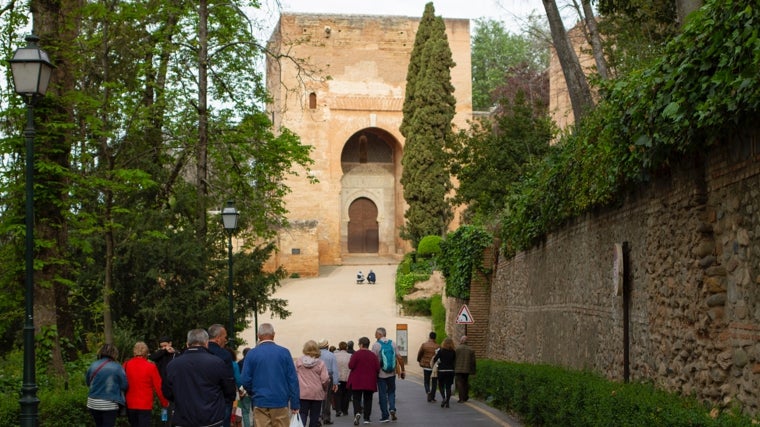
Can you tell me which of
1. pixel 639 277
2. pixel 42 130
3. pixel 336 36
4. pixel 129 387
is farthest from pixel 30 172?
pixel 336 36

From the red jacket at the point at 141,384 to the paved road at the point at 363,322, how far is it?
555 centimetres

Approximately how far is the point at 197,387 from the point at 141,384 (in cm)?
194

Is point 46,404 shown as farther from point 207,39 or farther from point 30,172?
point 207,39

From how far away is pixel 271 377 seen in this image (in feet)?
34.1

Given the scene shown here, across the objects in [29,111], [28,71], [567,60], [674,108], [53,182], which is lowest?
[53,182]

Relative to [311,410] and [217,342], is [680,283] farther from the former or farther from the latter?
[311,410]

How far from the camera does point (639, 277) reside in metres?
11.5

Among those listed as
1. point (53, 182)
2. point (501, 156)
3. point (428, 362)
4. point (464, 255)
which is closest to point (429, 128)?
point (501, 156)

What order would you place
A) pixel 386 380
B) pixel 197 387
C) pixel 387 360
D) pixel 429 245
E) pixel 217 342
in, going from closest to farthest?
1. pixel 197 387
2. pixel 217 342
3. pixel 386 380
4. pixel 387 360
5. pixel 429 245

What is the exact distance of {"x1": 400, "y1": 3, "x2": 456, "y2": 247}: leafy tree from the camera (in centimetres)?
4903

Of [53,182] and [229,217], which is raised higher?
[53,182]

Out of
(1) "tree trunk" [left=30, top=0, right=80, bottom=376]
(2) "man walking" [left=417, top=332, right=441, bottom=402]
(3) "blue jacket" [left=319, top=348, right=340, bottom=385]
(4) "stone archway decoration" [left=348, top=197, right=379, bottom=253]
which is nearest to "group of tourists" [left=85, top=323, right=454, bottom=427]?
(3) "blue jacket" [left=319, top=348, right=340, bottom=385]

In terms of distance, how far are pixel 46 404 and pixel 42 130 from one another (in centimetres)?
428

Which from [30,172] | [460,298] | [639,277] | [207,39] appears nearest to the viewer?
[30,172]
